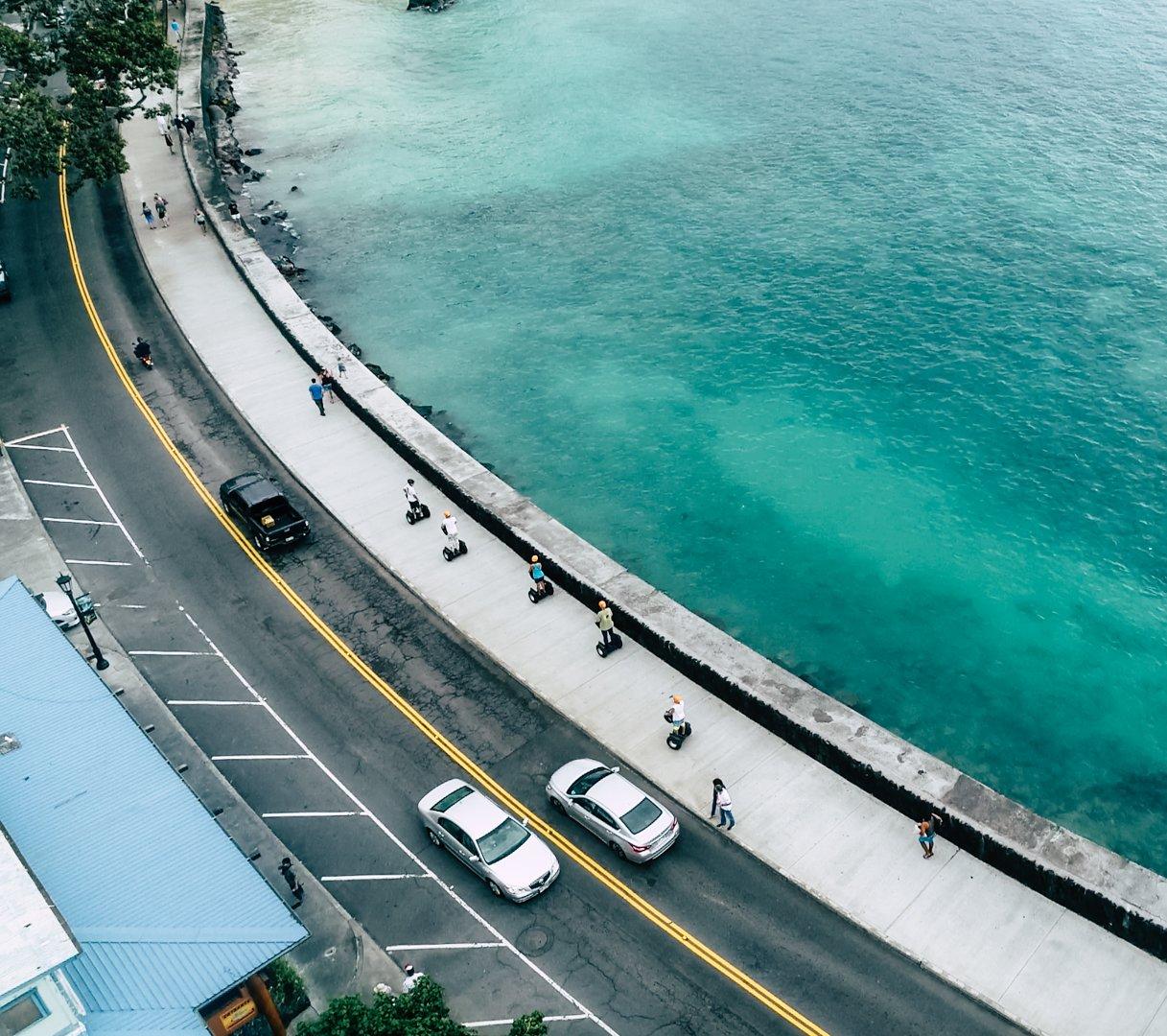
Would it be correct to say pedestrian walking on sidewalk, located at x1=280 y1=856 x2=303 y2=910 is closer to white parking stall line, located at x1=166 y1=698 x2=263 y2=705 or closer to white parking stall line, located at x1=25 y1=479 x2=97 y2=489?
white parking stall line, located at x1=166 y1=698 x2=263 y2=705

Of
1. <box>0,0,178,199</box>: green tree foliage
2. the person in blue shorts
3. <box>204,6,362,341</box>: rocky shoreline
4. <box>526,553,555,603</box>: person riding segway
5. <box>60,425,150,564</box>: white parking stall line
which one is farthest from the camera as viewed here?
<box>204,6,362,341</box>: rocky shoreline

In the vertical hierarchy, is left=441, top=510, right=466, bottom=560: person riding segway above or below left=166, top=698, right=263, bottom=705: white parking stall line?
above

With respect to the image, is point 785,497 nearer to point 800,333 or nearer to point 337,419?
point 800,333

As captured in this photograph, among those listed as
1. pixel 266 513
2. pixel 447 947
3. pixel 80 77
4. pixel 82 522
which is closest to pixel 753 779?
pixel 447 947

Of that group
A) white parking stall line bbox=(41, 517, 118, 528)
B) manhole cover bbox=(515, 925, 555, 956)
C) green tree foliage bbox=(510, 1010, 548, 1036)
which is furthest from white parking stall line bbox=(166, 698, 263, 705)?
green tree foliage bbox=(510, 1010, 548, 1036)

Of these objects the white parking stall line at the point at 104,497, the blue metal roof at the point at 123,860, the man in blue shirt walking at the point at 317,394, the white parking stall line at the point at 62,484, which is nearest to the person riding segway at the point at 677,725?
the blue metal roof at the point at 123,860

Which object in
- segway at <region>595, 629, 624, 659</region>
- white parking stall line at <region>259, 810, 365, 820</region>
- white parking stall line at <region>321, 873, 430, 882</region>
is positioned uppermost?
segway at <region>595, 629, 624, 659</region>
